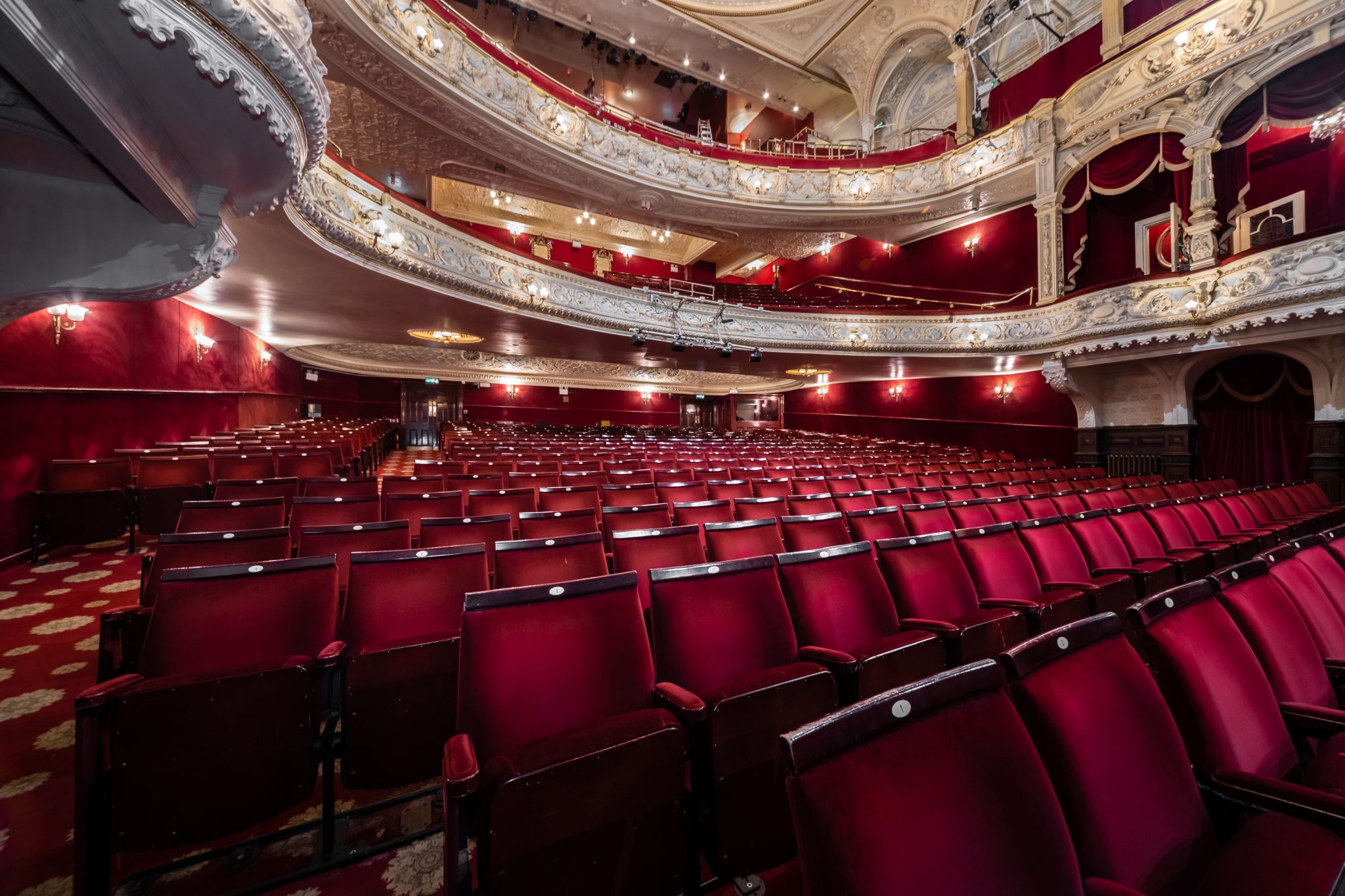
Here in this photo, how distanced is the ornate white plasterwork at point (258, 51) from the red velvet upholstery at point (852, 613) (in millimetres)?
2256

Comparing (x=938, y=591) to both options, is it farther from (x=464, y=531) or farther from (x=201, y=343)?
(x=201, y=343)

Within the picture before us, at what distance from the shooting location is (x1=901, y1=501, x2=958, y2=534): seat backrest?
95.9 inches

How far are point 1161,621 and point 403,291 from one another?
5.82 m

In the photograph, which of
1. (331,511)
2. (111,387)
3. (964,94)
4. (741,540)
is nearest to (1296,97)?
(964,94)

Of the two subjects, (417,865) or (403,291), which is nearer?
(417,865)

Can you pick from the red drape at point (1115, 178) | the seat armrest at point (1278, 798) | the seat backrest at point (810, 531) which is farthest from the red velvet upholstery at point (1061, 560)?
the red drape at point (1115, 178)

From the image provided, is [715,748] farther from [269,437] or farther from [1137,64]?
[1137,64]

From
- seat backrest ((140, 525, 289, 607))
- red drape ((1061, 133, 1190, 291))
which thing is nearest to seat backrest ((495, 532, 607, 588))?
seat backrest ((140, 525, 289, 607))

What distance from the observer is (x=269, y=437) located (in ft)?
17.7

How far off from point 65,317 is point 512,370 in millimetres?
8062

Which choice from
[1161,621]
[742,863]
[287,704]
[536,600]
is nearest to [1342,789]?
[1161,621]

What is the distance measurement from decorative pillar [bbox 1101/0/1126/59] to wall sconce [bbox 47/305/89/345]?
11983 millimetres

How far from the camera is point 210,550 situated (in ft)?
5.39

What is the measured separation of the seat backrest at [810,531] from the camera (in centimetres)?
216
